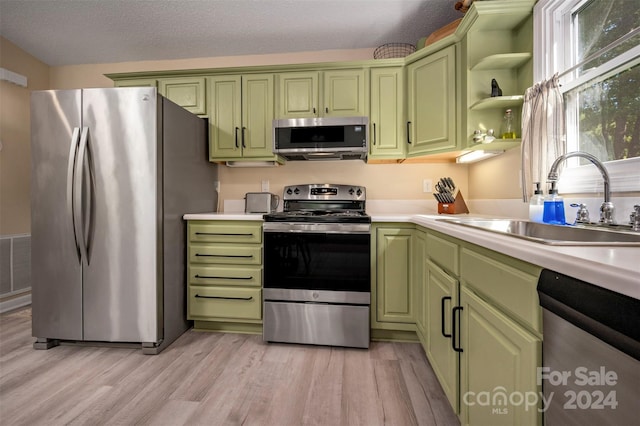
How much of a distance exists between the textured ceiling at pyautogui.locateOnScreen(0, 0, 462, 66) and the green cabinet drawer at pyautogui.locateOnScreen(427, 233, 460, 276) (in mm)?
1837

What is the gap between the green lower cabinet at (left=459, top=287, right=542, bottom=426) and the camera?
29.4 inches

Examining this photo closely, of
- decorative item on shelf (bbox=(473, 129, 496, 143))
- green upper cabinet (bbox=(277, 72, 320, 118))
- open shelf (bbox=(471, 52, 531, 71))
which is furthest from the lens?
green upper cabinet (bbox=(277, 72, 320, 118))

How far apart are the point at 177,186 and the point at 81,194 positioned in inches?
22.7

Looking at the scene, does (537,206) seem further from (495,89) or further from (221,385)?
(221,385)

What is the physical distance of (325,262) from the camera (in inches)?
83.7

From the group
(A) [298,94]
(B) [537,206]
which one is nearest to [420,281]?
(B) [537,206]

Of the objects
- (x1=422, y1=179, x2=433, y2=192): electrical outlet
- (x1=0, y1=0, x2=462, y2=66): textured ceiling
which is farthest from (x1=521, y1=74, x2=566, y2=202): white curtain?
(x1=0, y1=0, x2=462, y2=66): textured ceiling

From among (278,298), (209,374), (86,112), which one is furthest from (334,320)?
(86,112)

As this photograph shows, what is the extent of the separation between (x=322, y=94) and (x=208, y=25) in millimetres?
1126

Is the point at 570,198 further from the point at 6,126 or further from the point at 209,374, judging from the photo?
the point at 6,126

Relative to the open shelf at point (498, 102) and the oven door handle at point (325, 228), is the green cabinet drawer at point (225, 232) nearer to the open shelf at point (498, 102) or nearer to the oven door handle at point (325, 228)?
the oven door handle at point (325, 228)

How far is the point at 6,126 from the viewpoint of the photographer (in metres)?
2.81

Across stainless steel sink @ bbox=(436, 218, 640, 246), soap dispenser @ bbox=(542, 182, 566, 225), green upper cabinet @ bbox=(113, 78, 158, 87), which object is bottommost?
stainless steel sink @ bbox=(436, 218, 640, 246)

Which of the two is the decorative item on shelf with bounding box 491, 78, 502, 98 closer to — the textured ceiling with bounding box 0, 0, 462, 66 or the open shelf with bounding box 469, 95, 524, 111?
the open shelf with bounding box 469, 95, 524, 111
